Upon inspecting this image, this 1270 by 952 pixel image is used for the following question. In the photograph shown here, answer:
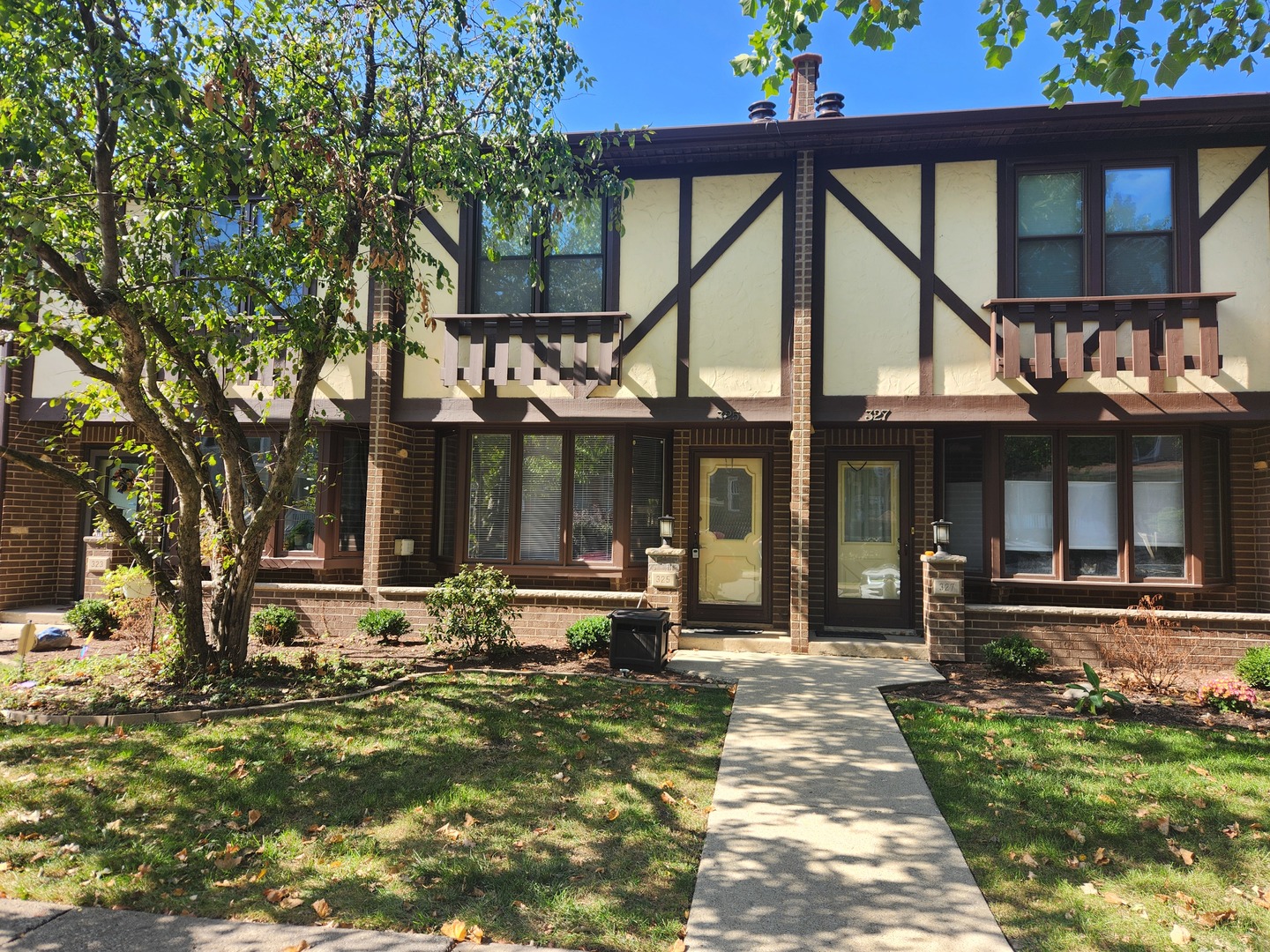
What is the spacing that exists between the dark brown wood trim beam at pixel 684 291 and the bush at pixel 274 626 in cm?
558

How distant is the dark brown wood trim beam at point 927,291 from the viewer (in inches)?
372

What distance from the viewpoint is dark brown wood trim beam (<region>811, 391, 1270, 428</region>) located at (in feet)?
28.8

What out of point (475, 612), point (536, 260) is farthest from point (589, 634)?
point (536, 260)

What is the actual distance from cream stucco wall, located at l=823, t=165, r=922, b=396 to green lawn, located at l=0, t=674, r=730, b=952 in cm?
498

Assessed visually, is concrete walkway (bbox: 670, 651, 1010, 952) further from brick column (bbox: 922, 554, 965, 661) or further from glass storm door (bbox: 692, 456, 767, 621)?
glass storm door (bbox: 692, 456, 767, 621)

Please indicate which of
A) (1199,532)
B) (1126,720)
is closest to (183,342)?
(1126,720)

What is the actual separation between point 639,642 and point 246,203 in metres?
5.53

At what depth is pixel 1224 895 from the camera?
363 centimetres

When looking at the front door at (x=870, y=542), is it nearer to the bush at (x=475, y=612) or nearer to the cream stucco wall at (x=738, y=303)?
the cream stucco wall at (x=738, y=303)

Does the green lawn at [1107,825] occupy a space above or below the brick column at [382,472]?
below

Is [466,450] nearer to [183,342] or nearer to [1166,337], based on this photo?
[183,342]

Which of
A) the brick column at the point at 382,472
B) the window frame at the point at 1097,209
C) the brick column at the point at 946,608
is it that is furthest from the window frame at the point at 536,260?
the brick column at the point at 946,608

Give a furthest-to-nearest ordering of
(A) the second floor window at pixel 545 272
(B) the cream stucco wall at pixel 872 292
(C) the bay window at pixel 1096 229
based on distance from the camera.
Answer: (A) the second floor window at pixel 545 272 → (B) the cream stucco wall at pixel 872 292 → (C) the bay window at pixel 1096 229

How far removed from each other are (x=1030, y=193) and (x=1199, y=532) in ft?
15.0
